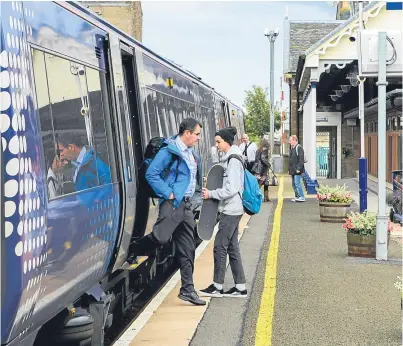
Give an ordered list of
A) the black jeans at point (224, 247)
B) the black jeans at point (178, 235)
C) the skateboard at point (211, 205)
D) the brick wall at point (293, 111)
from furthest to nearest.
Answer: the brick wall at point (293, 111)
the skateboard at point (211, 205)
the black jeans at point (224, 247)
the black jeans at point (178, 235)

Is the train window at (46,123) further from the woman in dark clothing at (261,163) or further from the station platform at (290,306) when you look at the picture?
the woman in dark clothing at (261,163)

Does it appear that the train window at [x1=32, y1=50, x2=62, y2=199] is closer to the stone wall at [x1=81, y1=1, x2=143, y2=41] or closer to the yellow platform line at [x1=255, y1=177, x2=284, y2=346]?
the yellow platform line at [x1=255, y1=177, x2=284, y2=346]

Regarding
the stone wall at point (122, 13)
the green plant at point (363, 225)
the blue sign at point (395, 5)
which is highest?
the stone wall at point (122, 13)

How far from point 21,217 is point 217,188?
425 centimetres

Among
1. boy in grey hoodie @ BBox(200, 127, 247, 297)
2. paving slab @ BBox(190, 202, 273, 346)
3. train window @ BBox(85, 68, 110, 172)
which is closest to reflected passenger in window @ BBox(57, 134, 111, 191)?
train window @ BBox(85, 68, 110, 172)

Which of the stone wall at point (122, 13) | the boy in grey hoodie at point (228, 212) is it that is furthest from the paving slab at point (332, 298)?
the stone wall at point (122, 13)

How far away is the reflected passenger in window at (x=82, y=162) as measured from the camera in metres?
4.56

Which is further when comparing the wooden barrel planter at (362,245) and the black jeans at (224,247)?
the wooden barrel planter at (362,245)

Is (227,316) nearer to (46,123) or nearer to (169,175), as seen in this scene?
(169,175)

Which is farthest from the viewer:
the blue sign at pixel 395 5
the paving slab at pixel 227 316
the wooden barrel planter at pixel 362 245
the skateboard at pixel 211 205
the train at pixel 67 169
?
the wooden barrel planter at pixel 362 245

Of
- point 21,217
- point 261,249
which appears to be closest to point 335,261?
point 261,249

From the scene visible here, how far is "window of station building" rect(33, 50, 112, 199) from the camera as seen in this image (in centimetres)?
420

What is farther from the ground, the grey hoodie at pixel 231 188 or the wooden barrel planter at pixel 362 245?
the grey hoodie at pixel 231 188

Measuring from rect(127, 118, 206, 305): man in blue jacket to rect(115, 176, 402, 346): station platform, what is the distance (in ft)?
1.66
